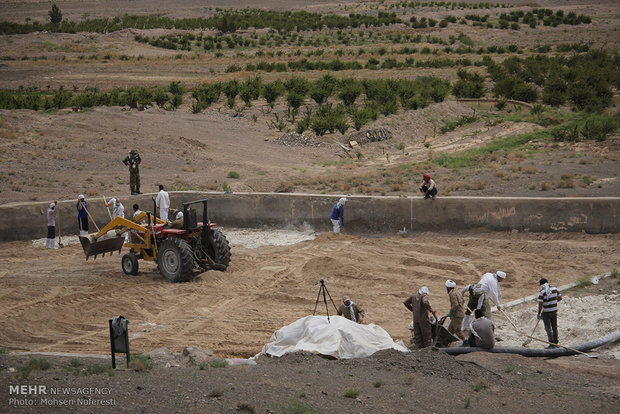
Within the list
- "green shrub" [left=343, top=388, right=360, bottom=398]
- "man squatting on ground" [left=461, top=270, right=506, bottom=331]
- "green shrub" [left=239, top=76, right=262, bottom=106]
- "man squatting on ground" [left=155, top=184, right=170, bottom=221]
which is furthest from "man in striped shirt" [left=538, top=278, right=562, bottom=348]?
"green shrub" [left=239, top=76, right=262, bottom=106]

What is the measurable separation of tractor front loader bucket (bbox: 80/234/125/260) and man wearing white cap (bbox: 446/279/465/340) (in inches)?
374

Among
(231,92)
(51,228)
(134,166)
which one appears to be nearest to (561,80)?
(231,92)

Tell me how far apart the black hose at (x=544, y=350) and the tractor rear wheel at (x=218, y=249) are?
7408 millimetres

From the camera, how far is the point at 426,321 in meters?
13.1

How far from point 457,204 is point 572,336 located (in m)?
8.57

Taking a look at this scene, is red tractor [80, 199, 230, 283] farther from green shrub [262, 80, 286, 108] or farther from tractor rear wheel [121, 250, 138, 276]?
green shrub [262, 80, 286, 108]

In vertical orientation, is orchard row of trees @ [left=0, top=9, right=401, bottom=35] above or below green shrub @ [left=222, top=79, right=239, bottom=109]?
above

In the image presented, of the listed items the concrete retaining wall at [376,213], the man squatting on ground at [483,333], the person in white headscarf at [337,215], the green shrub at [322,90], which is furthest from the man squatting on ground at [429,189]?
the green shrub at [322,90]

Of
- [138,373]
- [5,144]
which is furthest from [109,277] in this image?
[5,144]

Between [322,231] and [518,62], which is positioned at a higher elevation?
[518,62]

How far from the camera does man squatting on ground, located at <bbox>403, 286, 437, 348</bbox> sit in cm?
1302

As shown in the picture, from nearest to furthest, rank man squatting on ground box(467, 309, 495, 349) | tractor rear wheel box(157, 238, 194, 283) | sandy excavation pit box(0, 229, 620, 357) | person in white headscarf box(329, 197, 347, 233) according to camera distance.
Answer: man squatting on ground box(467, 309, 495, 349) < sandy excavation pit box(0, 229, 620, 357) < tractor rear wheel box(157, 238, 194, 283) < person in white headscarf box(329, 197, 347, 233)

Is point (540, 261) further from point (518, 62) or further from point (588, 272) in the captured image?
point (518, 62)

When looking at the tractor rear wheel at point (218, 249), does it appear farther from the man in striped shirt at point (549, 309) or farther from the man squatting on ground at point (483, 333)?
the man in striped shirt at point (549, 309)
